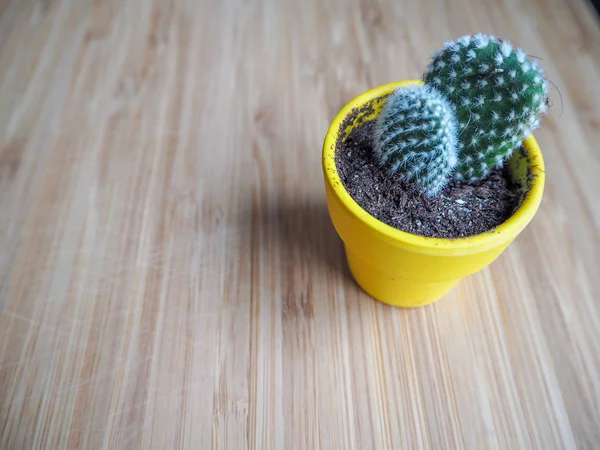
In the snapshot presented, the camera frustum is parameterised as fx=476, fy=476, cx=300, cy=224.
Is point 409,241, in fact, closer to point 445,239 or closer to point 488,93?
point 445,239

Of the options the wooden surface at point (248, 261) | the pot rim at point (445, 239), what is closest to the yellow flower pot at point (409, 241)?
the pot rim at point (445, 239)

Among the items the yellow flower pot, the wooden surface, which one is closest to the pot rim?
the yellow flower pot

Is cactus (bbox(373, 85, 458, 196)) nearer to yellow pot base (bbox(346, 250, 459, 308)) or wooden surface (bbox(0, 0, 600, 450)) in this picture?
→ yellow pot base (bbox(346, 250, 459, 308))

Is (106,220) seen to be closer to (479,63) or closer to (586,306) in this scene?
(479,63)

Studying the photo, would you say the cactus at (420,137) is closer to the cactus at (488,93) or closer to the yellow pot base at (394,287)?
the cactus at (488,93)

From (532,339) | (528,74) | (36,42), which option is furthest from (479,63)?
Result: (36,42)
